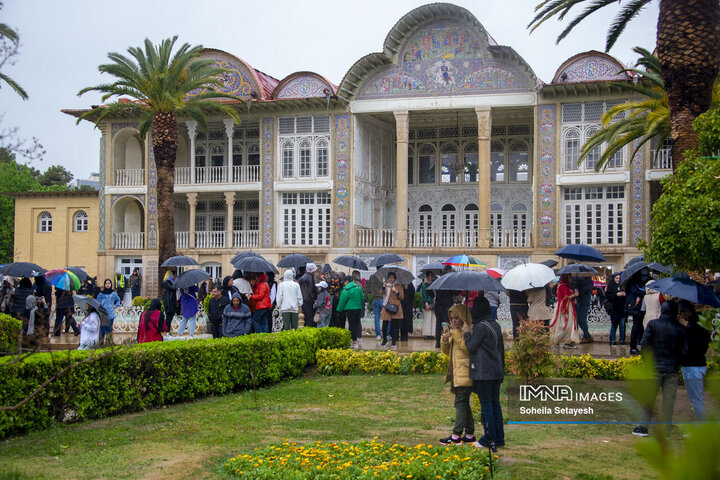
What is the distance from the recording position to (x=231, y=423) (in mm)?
8930

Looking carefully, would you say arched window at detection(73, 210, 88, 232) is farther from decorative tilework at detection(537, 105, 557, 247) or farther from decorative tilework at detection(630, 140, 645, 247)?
decorative tilework at detection(630, 140, 645, 247)

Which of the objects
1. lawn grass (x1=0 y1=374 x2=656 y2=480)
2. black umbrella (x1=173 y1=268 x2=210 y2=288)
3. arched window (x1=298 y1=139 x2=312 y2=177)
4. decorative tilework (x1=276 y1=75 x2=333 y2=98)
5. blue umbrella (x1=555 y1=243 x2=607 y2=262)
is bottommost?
lawn grass (x1=0 y1=374 x2=656 y2=480)

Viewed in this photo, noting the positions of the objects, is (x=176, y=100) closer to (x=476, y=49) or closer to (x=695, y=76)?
(x=476, y=49)

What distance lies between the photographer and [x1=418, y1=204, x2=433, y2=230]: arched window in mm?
33156

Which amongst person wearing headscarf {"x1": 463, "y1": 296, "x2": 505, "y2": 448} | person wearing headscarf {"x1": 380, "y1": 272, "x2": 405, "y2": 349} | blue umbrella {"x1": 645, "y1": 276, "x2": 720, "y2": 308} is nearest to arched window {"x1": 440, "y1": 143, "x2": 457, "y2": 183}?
person wearing headscarf {"x1": 380, "y1": 272, "x2": 405, "y2": 349}

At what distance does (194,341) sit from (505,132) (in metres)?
23.3

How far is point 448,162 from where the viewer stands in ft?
109

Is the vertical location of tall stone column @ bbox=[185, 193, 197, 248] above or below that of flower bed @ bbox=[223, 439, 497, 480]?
above

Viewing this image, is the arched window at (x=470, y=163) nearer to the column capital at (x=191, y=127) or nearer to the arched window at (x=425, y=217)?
the arched window at (x=425, y=217)

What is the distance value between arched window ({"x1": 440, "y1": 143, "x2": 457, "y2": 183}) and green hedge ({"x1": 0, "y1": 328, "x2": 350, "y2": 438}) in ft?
67.3

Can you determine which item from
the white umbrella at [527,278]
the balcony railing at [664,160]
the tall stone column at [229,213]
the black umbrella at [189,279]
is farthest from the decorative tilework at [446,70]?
the white umbrella at [527,278]

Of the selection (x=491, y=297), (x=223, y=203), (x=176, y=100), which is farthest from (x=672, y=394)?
(x=223, y=203)

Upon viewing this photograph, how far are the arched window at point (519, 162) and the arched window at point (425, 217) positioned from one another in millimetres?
3679

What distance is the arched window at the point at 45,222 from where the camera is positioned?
33.8m
